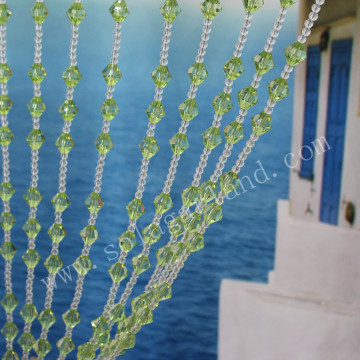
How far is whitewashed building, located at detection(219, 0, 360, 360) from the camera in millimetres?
1095

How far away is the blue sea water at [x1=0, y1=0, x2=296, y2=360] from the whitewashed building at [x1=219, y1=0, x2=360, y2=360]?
0.14 ft

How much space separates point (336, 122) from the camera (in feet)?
3.66

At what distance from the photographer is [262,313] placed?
48.3 inches

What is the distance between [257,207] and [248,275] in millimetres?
168

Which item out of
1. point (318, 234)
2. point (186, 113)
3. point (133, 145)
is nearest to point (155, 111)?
point (186, 113)

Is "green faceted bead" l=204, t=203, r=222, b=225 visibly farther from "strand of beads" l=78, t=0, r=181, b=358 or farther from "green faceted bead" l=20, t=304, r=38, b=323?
"green faceted bead" l=20, t=304, r=38, b=323

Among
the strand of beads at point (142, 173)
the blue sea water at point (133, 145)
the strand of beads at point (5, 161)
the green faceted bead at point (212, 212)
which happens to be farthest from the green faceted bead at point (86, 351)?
the blue sea water at point (133, 145)

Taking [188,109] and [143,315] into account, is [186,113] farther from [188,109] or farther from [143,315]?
[143,315]

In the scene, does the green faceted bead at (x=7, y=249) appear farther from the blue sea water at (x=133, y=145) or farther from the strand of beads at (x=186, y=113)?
the blue sea water at (x=133, y=145)

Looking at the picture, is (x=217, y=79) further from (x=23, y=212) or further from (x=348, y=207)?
(x=23, y=212)

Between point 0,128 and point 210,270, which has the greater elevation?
point 0,128

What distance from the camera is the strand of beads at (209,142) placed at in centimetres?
52

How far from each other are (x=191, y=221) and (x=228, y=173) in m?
0.06

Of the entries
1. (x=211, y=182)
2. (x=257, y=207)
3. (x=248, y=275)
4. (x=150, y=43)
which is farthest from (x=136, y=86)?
(x=211, y=182)
